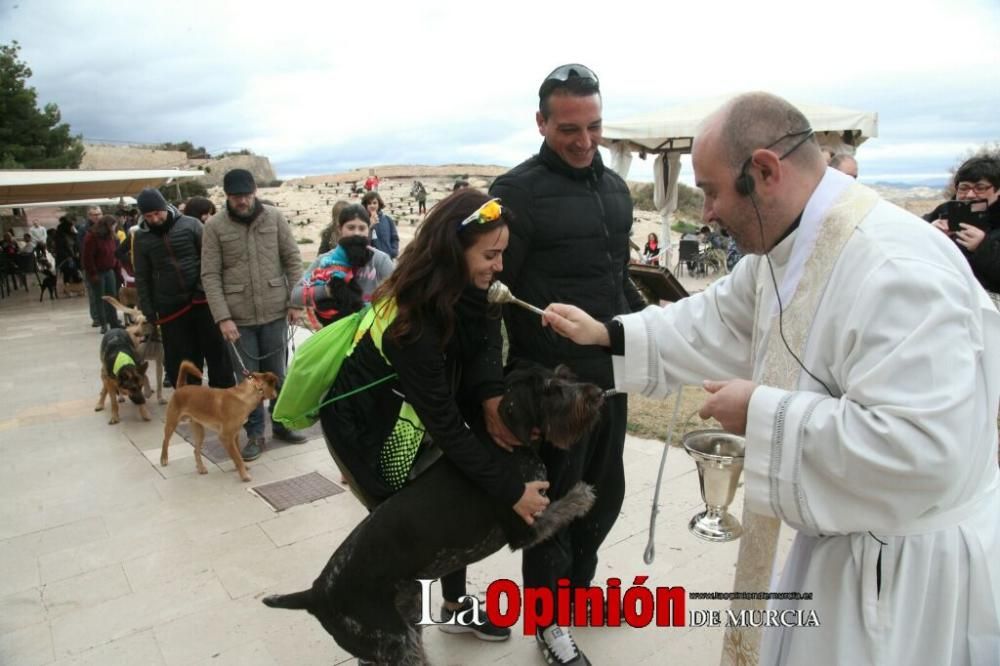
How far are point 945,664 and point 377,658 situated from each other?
1.56m

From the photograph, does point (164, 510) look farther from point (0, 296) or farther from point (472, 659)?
point (0, 296)

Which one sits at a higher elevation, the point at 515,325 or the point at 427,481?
the point at 515,325

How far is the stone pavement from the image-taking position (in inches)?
120

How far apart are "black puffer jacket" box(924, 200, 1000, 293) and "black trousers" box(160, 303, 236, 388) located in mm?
5806

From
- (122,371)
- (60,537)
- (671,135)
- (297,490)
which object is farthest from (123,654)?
(671,135)

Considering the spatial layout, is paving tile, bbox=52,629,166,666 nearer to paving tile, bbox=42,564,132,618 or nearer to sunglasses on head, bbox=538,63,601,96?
paving tile, bbox=42,564,132,618

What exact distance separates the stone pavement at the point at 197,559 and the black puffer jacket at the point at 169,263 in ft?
4.40

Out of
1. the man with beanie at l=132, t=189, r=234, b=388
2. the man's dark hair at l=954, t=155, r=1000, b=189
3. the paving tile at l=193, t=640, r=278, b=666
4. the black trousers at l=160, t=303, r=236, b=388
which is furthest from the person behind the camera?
the black trousers at l=160, t=303, r=236, b=388

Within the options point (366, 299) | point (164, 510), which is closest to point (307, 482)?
point (164, 510)

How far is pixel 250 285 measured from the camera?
5.32 meters

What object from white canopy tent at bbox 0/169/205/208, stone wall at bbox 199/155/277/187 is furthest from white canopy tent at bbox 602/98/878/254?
stone wall at bbox 199/155/277/187

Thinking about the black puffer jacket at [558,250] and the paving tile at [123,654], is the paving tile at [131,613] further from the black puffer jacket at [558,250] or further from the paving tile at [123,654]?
the black puffer jacket at [558,250]

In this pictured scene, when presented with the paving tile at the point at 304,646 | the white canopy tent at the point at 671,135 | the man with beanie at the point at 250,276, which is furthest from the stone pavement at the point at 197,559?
the white canopy tent at the point at 671,135

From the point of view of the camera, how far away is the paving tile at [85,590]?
3.49 meters
